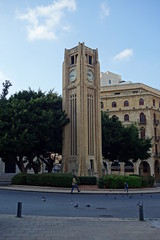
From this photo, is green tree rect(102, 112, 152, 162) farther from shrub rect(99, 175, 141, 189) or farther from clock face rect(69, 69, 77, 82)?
shrub rect(99, 175, 141, 189)

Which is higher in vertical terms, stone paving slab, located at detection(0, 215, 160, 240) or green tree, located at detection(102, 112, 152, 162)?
green tree, located at detection(102, 112, 152, 162)

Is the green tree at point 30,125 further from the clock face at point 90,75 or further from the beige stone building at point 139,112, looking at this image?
the beige stone building at point 139,112

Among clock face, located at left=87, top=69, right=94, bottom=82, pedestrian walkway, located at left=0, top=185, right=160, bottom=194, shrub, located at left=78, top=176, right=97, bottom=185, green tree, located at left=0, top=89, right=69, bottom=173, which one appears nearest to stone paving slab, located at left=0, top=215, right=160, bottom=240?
pedestrian walkway, located at left=0, top=185, right=160, bottom=194

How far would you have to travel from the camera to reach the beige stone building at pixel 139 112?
5006 centimetres

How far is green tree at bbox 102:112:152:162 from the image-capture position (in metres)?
33.8

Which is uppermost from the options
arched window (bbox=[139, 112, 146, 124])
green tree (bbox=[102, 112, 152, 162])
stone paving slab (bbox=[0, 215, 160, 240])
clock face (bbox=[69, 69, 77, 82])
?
clock face (bbox=[69, 69, 77, 82])

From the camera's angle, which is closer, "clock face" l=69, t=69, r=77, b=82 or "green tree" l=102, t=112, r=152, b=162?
"clock face" l=69, t=69, r=77, b=82

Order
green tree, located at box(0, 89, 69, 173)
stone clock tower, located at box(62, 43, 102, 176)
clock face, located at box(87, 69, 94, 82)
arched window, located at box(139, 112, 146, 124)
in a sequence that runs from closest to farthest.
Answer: green tree, located at box(0, 89, 69, 173) → stone clock tower, located at box(62, 43, 102, 176) → clock face, located at box(87, 69, 94, 82) → arched window, located at box(139, 112, 146, 124)

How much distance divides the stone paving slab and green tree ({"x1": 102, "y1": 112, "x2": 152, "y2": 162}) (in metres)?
24.0

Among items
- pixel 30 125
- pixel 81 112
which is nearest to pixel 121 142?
pixel 81 112

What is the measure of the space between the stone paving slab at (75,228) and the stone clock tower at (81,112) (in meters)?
19.8

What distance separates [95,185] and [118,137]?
9919mm

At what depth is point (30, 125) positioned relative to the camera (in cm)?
2758

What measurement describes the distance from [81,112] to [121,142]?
24.1ft
